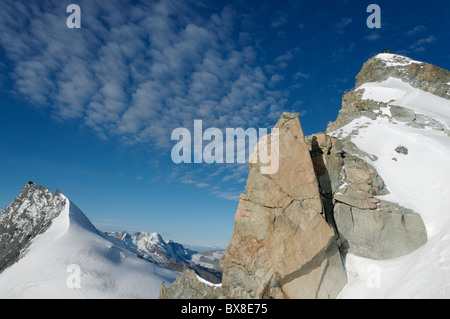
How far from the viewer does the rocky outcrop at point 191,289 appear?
26.2 meters

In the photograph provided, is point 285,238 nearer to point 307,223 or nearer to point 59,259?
point 307,223

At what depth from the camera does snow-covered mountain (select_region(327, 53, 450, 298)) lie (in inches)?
548

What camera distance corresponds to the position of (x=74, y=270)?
298ft

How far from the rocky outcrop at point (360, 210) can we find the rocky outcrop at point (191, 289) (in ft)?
49.4

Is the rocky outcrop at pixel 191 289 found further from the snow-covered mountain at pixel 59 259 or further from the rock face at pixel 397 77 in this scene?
the snow-covered mountain at pixel 59 259

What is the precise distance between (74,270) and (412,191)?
109 metres

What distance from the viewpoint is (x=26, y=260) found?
3620 inches

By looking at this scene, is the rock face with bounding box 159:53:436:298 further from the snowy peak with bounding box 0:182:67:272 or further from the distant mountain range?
the snowy peak with bounding box 0:182:67:272

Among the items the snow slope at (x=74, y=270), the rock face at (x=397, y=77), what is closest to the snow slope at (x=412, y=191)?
the rock face at (x=397, y=77)
